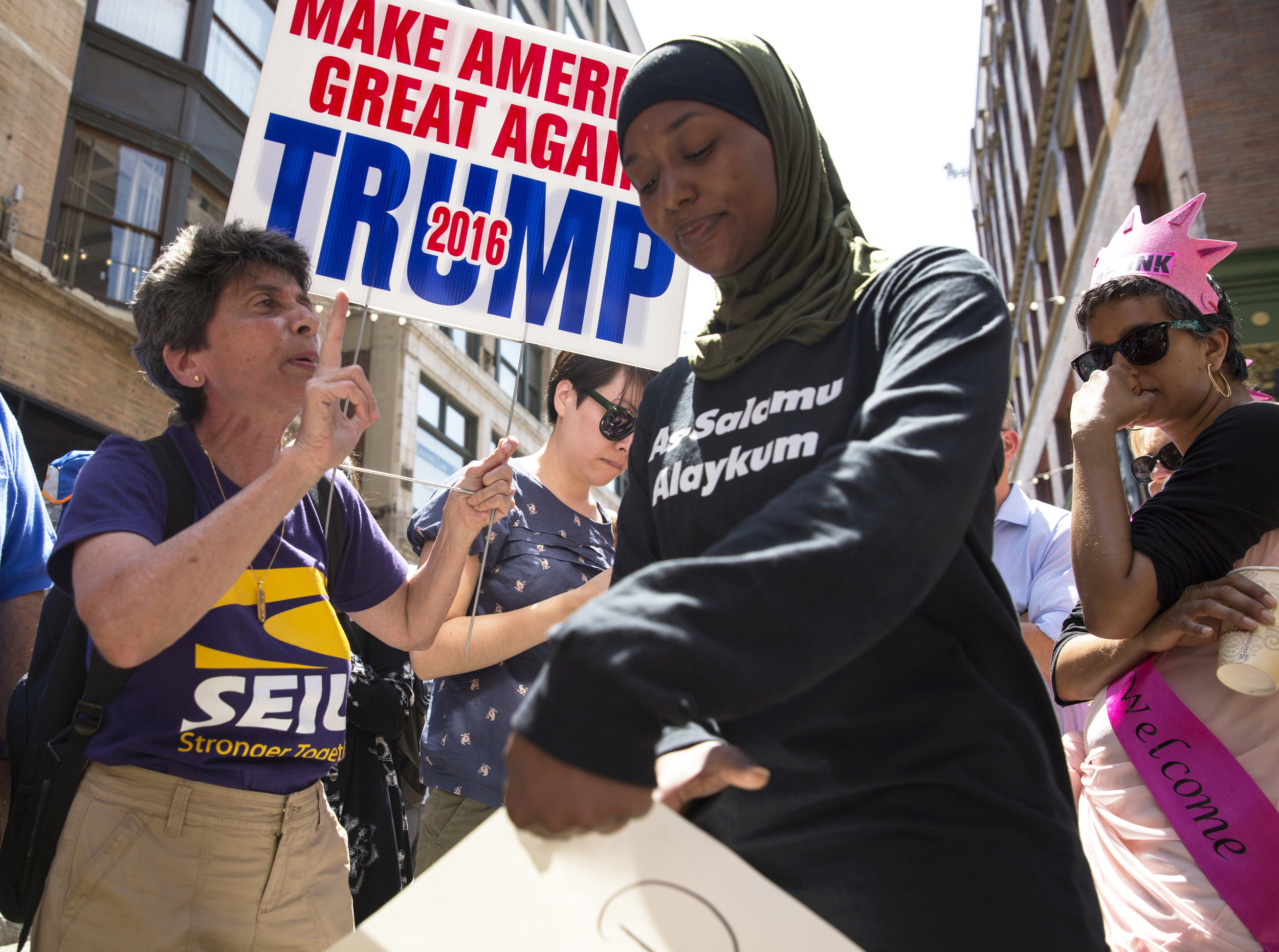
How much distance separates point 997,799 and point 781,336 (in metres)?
0.70

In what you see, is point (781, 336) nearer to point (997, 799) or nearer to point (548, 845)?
point (997, 799)

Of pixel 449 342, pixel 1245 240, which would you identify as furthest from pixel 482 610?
pixel 449 342

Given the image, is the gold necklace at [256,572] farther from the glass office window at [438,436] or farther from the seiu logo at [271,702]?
the glass office window at [438,436]

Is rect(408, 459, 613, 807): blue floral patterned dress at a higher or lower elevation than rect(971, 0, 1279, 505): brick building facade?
lower

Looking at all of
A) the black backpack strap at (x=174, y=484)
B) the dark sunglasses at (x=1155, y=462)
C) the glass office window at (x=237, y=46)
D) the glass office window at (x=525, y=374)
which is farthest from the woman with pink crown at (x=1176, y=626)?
the glass office window at (x=525, y=374)

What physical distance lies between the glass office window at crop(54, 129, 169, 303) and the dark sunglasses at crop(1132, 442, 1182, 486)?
545 inches

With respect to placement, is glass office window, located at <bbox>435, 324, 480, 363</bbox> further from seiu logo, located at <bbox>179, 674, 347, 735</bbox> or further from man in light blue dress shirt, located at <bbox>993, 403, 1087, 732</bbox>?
seiu logo, located at <bbox>179, 674, 347, 735</bbox>

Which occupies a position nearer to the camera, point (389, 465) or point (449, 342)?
point (389, 465)

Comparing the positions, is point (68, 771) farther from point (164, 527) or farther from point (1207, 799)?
point (1207, 799)

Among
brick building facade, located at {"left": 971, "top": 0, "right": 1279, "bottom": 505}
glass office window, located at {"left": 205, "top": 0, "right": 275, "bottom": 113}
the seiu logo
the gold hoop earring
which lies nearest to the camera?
the seiu logo

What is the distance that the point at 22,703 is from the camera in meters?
2.43

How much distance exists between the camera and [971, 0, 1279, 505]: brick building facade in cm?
999

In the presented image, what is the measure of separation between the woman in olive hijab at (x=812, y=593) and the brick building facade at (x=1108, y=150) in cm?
70

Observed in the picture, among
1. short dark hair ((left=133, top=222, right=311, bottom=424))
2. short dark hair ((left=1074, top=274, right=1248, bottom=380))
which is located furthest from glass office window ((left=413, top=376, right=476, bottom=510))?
short dark hair ((left=1074, top=274, right=1248, bottom=380))
